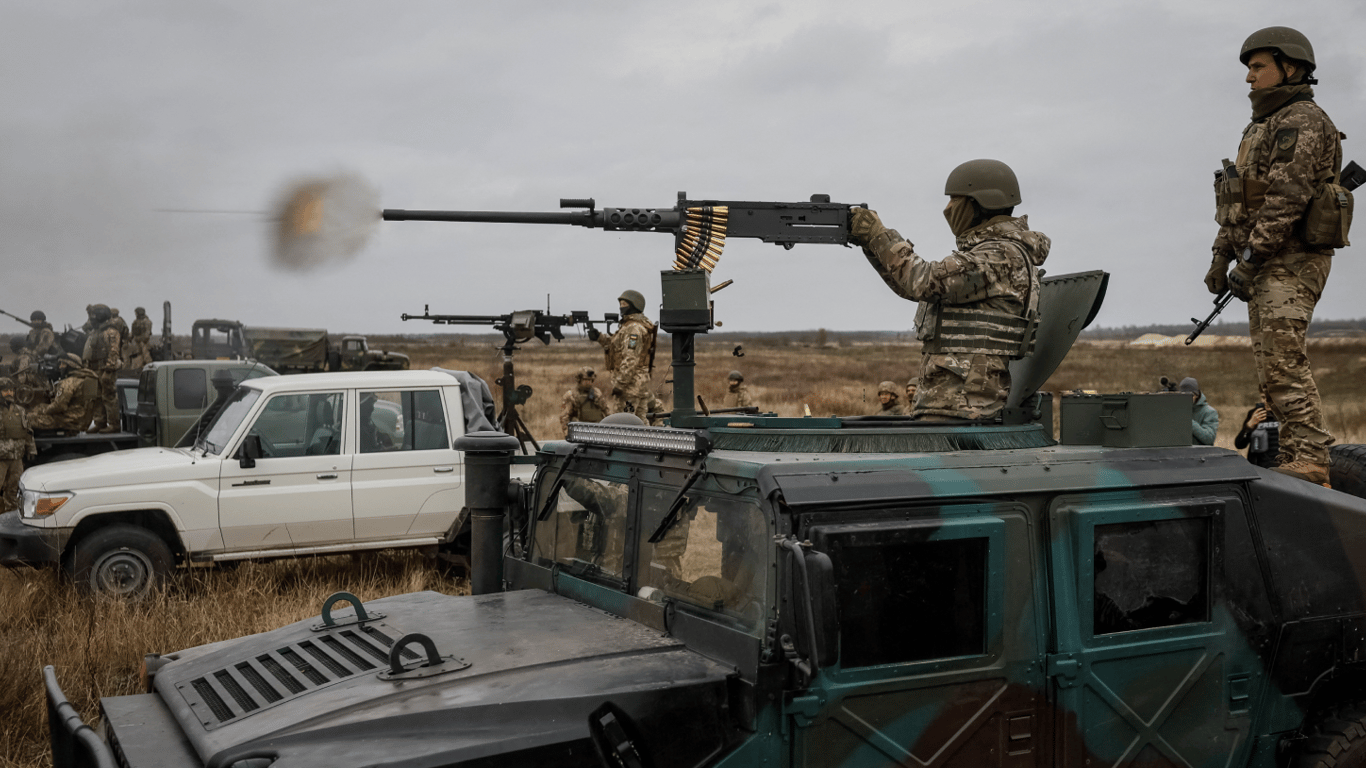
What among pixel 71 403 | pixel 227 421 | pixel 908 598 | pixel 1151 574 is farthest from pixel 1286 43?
pixel 71 403

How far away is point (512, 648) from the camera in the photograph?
3.51 m

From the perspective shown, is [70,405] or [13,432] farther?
[70,405]

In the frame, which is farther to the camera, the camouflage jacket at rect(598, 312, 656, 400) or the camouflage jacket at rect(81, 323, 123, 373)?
the camouflage jacket at rect(81, 323, 123, 373)

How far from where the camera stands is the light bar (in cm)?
364

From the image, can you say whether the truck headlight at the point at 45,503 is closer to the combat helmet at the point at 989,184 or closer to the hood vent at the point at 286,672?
the hood vent at the point at 286,672

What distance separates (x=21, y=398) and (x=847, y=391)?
21.1 meters

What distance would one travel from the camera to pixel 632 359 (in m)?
13.6

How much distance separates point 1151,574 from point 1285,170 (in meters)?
2.64

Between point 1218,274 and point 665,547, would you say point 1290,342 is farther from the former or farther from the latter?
point 665,547

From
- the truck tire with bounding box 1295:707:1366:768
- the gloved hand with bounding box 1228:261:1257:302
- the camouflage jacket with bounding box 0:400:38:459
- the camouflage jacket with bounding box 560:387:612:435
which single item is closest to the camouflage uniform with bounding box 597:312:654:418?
the camouflage jacket with bounding box 560:387:612:435

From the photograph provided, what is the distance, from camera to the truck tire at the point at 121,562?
822 centimetres

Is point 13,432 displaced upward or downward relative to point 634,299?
downward

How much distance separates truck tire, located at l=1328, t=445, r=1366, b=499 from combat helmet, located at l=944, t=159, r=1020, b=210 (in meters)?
1.94

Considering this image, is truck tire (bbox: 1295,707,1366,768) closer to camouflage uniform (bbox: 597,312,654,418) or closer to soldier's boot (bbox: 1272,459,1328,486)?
soldier's boot (bbox: 1272,459,1328,486)
